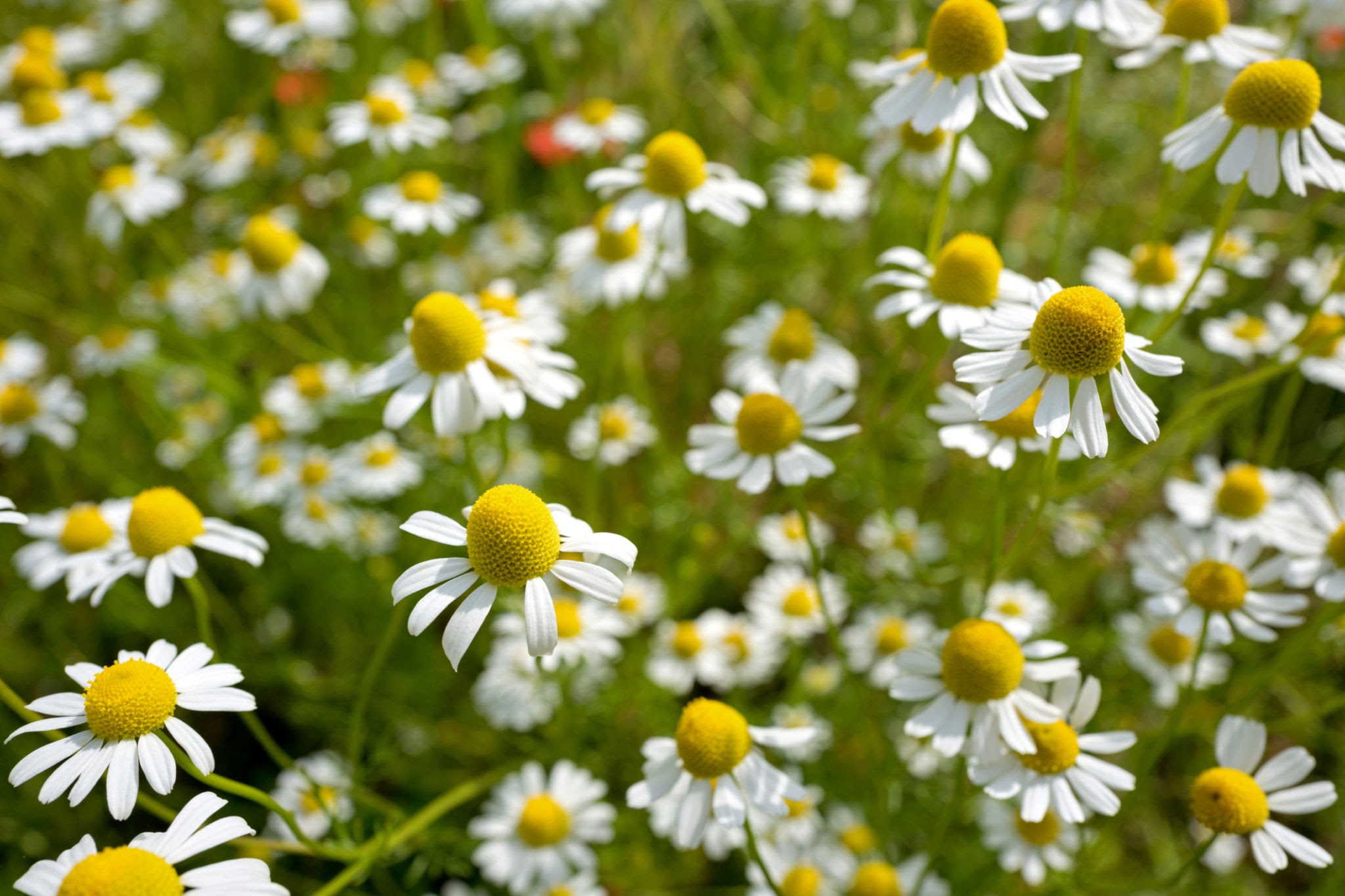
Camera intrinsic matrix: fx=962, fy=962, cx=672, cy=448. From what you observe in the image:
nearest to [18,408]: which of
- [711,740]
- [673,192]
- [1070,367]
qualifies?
[673,192]

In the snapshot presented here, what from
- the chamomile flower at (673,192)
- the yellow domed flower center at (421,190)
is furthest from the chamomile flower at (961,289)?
the yellow domed flower center at (421,190)

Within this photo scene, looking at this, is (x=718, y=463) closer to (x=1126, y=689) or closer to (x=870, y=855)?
(x=870, y=855)

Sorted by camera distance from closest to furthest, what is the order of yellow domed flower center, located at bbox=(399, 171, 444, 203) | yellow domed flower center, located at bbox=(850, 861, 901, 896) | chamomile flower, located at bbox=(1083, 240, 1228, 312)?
yellow domed flower center, located at bbox=(850, 861, 901, 896)
chamomile flower, located at bbox=(1083, 240, 1228, 312)
yellow domed flower center, located at bbox=(399, 171, 444, 203)

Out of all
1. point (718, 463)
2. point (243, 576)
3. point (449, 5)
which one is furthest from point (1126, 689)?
point (449, 5)

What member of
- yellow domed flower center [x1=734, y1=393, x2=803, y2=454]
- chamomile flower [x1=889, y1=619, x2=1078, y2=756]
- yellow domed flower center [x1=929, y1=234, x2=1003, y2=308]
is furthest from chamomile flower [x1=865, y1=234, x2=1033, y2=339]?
chamomile flower [x1=889, y1=619, x2=1078, y2=756]

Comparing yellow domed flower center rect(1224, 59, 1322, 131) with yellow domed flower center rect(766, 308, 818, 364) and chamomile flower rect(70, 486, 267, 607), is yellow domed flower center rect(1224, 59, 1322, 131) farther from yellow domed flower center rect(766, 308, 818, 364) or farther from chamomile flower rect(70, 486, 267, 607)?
chamomile flower rect(70, 486, 267, 607)
